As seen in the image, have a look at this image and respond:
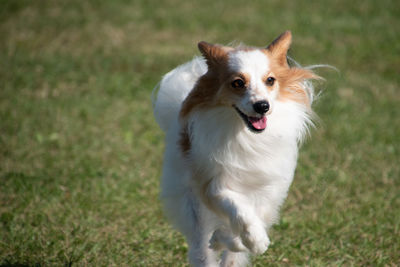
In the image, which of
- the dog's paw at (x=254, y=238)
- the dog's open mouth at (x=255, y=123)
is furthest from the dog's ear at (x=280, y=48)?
the dog's paw at (x=254, y=238)

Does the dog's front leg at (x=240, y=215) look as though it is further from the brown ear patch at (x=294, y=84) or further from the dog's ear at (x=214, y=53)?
the dog's ear at (x=214, y=53)

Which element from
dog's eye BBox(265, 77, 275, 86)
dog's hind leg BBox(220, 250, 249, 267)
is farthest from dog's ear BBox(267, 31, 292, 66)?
dog's hind leg BBox(220, 250, 249, 267)

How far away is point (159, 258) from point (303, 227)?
156 centimetres

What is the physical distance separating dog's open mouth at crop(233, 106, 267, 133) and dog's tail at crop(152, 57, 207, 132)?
935mm

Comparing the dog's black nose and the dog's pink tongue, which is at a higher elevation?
the dog's black nose

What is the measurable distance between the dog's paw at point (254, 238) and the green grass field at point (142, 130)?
3.85 feet

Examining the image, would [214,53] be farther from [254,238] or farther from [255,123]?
[254,238]

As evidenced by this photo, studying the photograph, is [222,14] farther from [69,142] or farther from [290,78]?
[290,78]

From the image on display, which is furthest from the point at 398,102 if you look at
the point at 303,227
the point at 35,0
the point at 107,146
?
the point at 35,0

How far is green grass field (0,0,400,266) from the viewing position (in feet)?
15.9

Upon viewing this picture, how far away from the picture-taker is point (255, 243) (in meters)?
3.34

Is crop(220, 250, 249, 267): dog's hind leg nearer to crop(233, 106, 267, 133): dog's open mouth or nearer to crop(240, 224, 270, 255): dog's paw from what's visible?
crop(240, 224, 270, 255): dog's paw

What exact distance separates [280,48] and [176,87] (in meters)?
0.99

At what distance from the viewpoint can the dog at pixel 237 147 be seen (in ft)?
11.3
